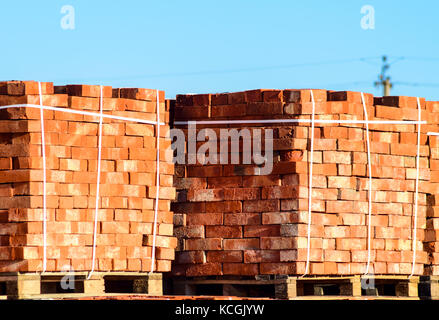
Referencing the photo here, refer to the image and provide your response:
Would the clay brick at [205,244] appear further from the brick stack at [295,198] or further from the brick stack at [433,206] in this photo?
the brick stack at [433,206]

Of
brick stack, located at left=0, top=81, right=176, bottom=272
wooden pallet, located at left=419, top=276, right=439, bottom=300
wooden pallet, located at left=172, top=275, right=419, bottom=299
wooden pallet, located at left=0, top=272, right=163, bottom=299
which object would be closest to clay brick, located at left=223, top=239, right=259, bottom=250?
wooden pallet, located at left=172, top=275, right=419, bottom=299

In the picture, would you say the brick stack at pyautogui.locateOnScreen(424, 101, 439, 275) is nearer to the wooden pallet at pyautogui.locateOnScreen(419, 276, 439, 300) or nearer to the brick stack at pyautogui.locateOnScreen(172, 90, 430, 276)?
the wooden pallet at pyautogui.locateOnScreen(419, 276, 439, 300)

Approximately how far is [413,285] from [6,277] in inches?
153

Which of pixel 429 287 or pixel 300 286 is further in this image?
pixel 429 287

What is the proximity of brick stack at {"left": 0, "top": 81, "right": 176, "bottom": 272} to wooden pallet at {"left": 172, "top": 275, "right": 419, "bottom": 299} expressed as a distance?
1.43 feet

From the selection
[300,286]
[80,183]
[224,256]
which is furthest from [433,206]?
[80,183]

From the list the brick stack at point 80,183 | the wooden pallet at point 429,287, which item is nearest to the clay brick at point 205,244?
the brick stack at point 80,183

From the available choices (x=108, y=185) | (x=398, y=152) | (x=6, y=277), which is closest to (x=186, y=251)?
(x=108, y=185)

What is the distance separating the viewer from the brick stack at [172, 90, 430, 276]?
809cm

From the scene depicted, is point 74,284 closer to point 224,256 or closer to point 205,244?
point 205,244

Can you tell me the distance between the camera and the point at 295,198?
8.04 meters

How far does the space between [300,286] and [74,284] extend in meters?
2.08
